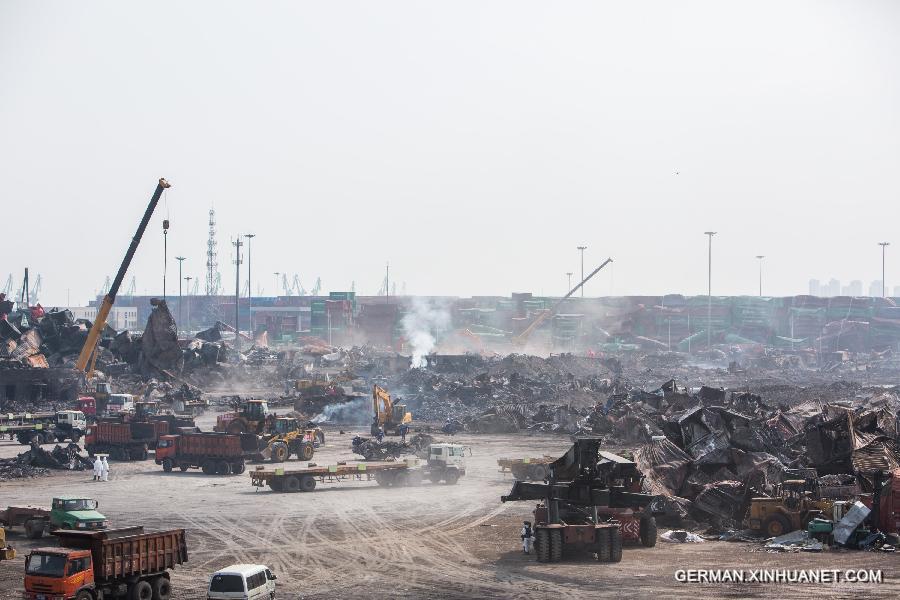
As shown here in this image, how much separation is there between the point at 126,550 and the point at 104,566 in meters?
0.74

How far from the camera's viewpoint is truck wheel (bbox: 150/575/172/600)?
24.7m

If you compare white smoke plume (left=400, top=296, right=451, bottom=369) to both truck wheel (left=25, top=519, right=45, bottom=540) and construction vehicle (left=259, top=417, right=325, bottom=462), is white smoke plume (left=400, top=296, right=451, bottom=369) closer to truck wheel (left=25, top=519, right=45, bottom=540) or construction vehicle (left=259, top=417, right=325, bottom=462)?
construction vehicle (left=259, top=417, right=325, bottom=462)

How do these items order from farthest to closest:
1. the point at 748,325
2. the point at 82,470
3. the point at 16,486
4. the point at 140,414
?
the point at 748,325
the point at 140,414
the point at 82,470
the point at 16,486

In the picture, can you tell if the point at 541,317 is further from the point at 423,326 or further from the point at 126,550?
the point at 126,550

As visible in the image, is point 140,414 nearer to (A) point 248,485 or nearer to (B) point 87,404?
(B) point 87,404

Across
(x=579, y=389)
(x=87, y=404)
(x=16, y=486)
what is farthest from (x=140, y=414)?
(x=579, y=389)

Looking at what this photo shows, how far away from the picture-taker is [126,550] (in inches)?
953

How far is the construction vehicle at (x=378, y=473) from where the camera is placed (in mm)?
45188

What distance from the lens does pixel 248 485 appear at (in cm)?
4781

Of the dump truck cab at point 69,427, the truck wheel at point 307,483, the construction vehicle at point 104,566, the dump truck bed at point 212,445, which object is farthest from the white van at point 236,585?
Result: the dump truck cab at point 69,427

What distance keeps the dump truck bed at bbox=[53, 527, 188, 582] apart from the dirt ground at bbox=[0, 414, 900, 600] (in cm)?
155

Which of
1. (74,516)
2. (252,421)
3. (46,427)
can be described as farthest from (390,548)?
(46,427)

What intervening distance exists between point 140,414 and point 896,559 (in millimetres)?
52733

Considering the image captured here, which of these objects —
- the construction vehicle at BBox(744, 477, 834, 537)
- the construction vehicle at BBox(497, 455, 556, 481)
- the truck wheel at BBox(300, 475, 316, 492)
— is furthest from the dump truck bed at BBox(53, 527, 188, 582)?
the construction vehicle at BBox(497, 455, 556, 481)
